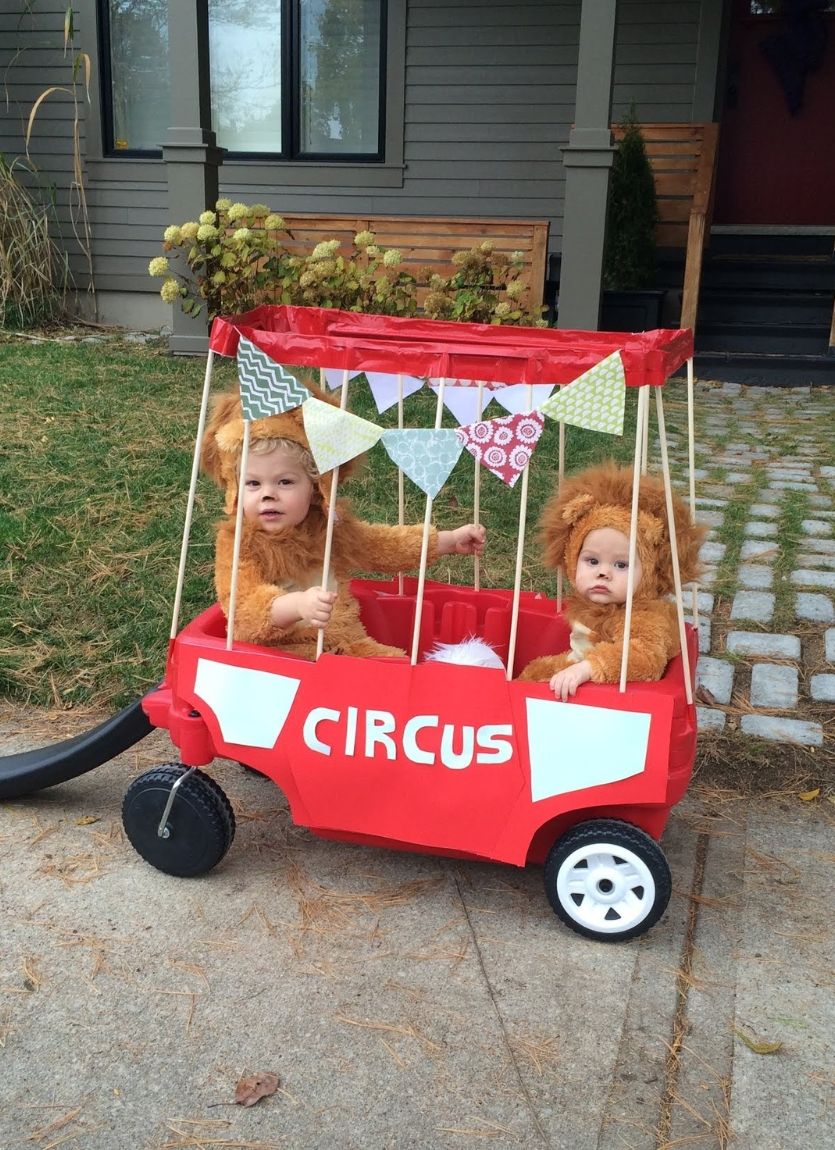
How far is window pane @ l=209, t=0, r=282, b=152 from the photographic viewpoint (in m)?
9.71

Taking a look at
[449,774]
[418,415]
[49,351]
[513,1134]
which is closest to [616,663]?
[449,774]

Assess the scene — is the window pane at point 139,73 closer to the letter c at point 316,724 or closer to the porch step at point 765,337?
the porch step at point 765,337

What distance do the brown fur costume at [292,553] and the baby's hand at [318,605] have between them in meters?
0.13

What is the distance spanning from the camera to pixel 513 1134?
1677 millimetres

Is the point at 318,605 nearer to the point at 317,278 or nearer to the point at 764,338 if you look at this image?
the point at 317,278

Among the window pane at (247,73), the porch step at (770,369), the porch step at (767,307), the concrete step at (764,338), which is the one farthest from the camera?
the window pane at (247,73)

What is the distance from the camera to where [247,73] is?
990 cm

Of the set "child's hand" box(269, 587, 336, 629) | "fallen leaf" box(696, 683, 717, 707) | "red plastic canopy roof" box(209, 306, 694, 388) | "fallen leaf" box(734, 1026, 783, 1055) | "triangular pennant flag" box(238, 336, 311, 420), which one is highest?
"red plastic canopy roof" box(209, 306, 694, 388)

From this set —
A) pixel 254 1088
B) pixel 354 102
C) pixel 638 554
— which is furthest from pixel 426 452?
pixel 354 102

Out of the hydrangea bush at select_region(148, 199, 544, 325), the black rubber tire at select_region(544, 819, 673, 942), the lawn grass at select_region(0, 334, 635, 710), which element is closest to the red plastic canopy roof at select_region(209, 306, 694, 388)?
the black rubber tire at select_region(544, 819, 673, 942)

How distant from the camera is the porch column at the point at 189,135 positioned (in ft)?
24.5

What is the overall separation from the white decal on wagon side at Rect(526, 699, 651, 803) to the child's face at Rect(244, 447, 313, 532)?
0.69m

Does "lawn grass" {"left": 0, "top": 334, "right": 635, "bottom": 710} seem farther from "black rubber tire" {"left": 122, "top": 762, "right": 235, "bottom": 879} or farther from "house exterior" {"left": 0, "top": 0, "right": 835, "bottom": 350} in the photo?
"house exterior" {"left": 0, "top": 0, "right": 835, "bottom": 350}

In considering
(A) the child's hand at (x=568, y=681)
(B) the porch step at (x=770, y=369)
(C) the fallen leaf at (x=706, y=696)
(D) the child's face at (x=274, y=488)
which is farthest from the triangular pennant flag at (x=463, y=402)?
(B) the porch step at (x=770, y=369)
